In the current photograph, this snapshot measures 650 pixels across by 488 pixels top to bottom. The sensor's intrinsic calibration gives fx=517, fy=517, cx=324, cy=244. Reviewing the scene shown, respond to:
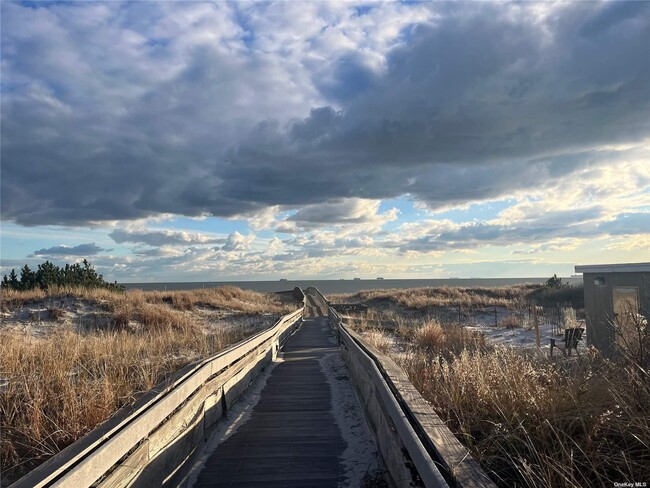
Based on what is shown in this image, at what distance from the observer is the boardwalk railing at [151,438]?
3.21 m

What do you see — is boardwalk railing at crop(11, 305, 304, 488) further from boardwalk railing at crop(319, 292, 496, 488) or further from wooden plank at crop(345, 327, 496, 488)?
wooden plank at crop(345, 327, 496, 488)

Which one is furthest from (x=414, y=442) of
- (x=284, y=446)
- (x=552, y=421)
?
(x=284, y=446)

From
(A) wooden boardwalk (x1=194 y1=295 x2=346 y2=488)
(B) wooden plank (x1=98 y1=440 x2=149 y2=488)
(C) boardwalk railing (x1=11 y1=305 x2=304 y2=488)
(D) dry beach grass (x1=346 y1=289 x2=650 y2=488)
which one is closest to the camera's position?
(C) boardwalk railing (x1=11 y1=305 x2=304 y2=488)

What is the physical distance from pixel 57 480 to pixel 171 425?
197 cm

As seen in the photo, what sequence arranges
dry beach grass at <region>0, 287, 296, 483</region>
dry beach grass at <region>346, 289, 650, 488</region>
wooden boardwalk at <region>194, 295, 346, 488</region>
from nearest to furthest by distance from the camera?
dry beach grass at <region>346, 289, 650, 488</region> → dry beach grass at <region>0, 287, 296, 483</region> → wooden boardwalk at <region>194, 295, 346, 488</region>

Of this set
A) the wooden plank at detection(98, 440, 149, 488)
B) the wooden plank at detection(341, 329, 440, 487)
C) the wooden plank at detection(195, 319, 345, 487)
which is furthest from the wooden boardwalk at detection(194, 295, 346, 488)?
the wooden plank at detection(98, 440, 149, 488)

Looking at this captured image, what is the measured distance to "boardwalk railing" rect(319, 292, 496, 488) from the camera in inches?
117

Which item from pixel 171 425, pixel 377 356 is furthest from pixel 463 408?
pixel 171 425

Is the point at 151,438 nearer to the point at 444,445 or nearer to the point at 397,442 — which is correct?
the point at 397,442

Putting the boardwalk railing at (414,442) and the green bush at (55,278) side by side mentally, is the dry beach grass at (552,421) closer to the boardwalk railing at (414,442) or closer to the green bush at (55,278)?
the boardwalk railing at (414,442)

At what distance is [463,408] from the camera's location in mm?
4996

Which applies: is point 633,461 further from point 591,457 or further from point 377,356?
point 377,356

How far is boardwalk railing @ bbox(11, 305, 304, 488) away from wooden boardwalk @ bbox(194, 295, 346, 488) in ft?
1.29

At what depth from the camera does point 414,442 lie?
3.42m
